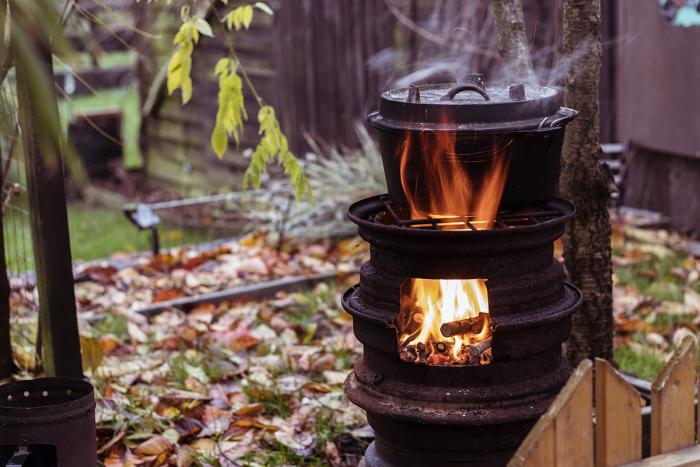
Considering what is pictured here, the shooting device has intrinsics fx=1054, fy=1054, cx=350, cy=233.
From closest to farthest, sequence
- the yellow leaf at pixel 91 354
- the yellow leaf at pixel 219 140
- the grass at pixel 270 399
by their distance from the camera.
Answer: the yellow leaf at pixel 219 140, the grass at pixel 270 399, the yellow leaf at pixel 91 354

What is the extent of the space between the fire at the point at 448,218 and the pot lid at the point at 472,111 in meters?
0.05

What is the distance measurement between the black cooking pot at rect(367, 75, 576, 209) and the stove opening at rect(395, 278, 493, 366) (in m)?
0.30

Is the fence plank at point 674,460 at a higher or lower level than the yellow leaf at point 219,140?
lower

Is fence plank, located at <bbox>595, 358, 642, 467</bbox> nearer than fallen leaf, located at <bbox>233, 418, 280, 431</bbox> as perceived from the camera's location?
Yes

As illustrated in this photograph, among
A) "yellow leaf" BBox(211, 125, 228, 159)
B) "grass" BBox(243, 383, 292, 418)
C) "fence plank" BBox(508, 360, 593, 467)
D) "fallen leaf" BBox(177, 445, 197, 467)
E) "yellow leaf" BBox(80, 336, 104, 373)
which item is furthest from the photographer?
"yellow leaf" BBox(80, 336, 104, 373)

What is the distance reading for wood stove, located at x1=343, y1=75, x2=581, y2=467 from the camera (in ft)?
10.7

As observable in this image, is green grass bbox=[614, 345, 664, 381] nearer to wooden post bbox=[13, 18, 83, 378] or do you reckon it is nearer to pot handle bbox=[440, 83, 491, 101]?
pot handle bbox=[440, 83, 491, 101]

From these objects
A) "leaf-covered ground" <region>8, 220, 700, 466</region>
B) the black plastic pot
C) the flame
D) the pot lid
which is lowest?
"leaf-covered ground" <region>8, 220, 700, 466</region>

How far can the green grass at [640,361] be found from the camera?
4.97m

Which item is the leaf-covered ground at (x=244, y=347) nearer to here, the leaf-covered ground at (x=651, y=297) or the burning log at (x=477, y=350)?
the leaf-covered ground at (x=651, y=297)

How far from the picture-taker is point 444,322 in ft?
11.2

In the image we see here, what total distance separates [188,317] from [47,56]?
97.6 inches

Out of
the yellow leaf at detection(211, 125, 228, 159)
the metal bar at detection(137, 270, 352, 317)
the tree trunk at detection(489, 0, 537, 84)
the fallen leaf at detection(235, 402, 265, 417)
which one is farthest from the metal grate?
the metal bar at detection(137, 270, 352, 317)

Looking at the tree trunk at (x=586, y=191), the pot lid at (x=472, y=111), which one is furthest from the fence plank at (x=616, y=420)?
the tree trunk at (x=586, y=191)
